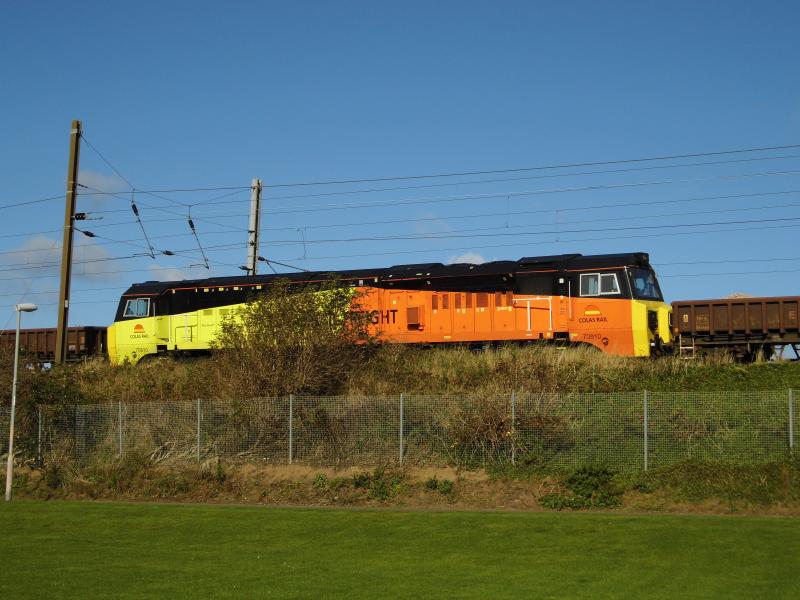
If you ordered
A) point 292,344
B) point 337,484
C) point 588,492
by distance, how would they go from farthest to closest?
point 292,344 < point 337,484 < point 588,492

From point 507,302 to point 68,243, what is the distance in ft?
55.9

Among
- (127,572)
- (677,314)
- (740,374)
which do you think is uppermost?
(677,314)

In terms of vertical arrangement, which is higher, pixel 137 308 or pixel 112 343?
pixel 137 308

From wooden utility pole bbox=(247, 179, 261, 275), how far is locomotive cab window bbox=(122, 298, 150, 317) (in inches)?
199

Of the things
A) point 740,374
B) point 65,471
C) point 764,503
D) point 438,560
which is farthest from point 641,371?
point 65,471

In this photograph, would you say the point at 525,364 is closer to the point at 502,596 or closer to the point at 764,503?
the point at 764,503

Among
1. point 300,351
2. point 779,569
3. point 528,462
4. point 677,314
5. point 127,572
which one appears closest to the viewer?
point 779,569

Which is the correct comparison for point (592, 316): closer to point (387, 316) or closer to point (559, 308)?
point (559, 308)

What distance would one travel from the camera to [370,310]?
1497 inches

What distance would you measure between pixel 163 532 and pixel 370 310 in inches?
706

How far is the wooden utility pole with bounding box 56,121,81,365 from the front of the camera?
3716 centimetres

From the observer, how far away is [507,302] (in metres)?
36.6

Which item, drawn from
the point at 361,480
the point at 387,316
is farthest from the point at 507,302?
the point at 361,480

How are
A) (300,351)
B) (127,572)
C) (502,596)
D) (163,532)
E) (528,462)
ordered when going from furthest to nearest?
1. (300,351)
2. (528,462)
3. (163,532)
4. (127,572)
5. (502,596)
